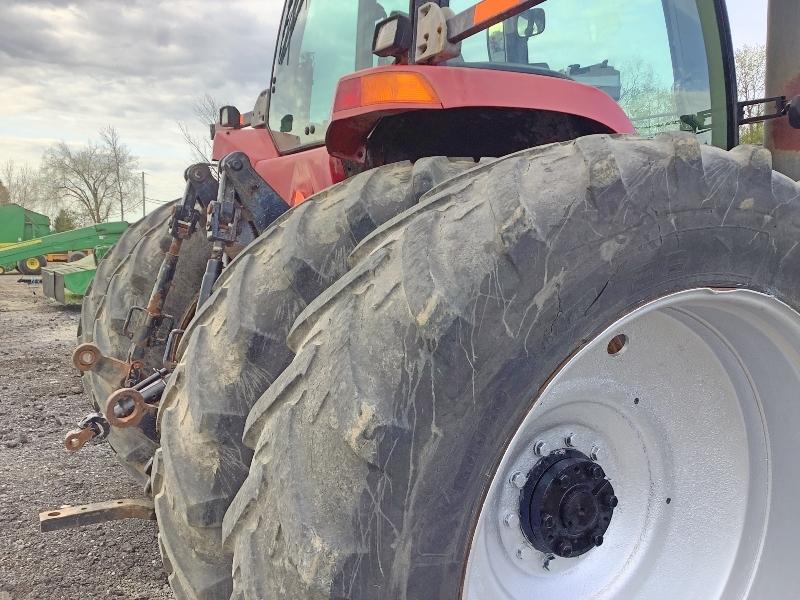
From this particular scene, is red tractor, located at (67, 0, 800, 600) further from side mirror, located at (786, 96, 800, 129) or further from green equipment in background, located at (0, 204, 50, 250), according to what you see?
green equipment in background, located at (0, 204, 50, 250)

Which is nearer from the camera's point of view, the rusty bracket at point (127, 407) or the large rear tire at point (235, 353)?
the large rear tire at point (235, 353)

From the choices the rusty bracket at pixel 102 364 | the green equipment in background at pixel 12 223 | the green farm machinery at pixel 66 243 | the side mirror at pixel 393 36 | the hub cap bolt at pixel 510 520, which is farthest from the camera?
the green equipment in background at pixel 12 223

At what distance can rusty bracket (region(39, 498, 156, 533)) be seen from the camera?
195 cm

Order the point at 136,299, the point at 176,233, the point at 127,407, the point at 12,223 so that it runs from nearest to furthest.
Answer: the point at 127,407
the point at 176,233
the point at 136,299
the point at 12,223

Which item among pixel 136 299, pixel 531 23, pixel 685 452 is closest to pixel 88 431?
pixel 136 299

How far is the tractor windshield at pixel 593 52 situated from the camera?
195 centimetres

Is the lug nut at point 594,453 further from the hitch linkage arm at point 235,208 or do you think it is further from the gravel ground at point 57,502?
the gravel ground at point 57,502

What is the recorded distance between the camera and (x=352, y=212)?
64.6 inches

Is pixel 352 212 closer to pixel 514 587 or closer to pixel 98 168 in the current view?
pixel 514 587

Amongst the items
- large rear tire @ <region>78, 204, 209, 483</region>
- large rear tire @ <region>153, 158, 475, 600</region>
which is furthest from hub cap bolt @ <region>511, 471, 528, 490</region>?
large rear tire @ <region>78, 204, 209, 483</region>

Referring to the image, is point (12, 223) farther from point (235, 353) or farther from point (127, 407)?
point (235, 353)

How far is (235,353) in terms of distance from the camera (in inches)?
61.2

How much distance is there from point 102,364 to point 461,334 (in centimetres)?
163

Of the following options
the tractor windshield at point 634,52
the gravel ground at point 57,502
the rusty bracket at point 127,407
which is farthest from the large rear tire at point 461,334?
the gravel ground at point 57,502
